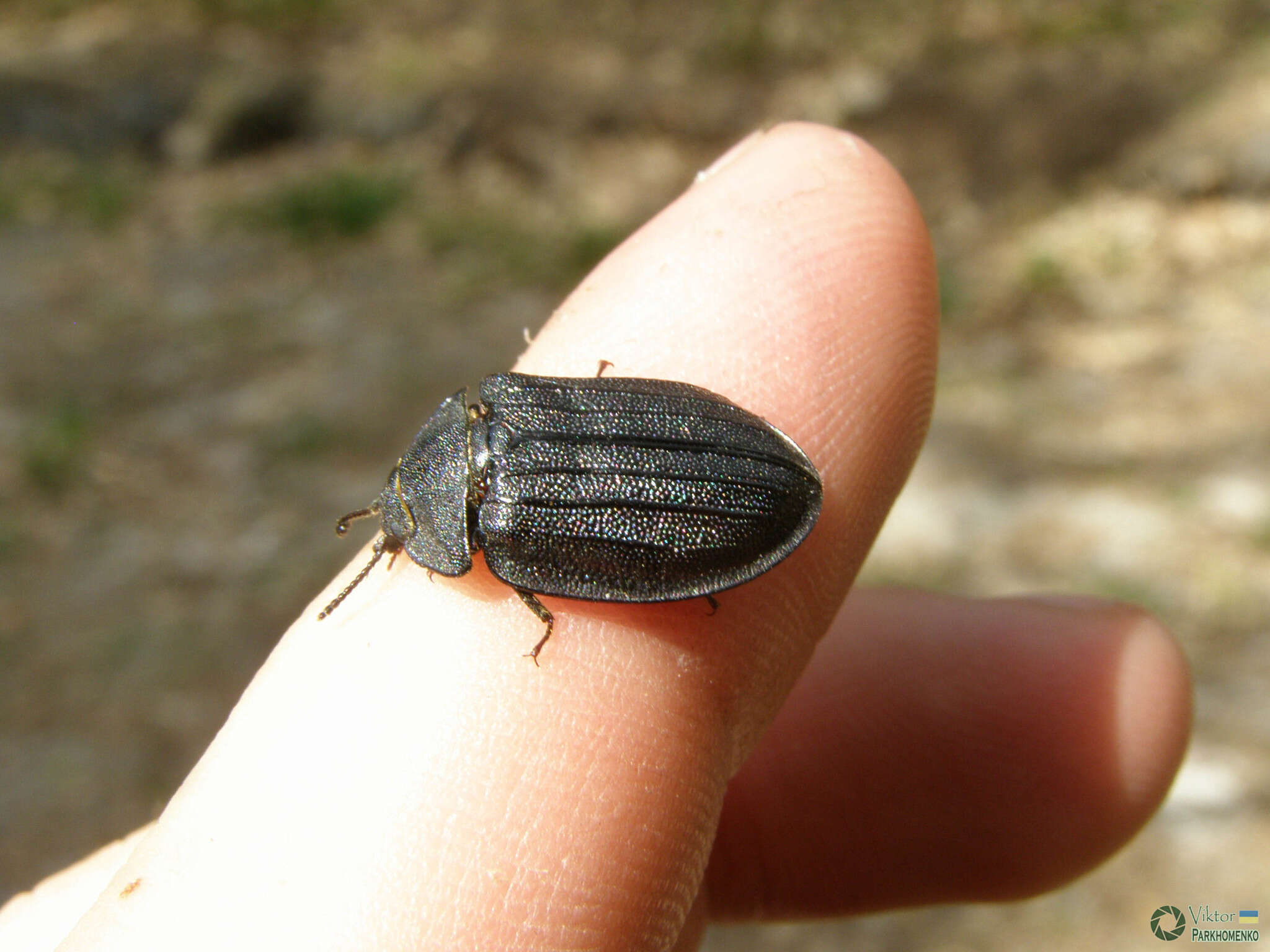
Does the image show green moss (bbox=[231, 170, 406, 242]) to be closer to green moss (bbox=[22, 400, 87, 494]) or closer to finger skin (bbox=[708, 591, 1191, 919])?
green moss (bbox=[22, 400, 87, 494])

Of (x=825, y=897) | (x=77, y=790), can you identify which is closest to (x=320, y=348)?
(x=77, y=790)

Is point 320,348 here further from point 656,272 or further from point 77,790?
point 656,272

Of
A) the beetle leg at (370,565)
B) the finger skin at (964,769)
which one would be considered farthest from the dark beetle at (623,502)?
the finger skin at (964,769)

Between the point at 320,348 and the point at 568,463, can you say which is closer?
the point at 568,463

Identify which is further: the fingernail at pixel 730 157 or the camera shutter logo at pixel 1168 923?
the camera shutter logo at pixel 1168 923

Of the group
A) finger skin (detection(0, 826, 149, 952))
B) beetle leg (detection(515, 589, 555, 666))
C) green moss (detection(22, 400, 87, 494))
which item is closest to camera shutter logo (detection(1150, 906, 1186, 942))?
beetle leg (detection(515, 589, 555, 666))

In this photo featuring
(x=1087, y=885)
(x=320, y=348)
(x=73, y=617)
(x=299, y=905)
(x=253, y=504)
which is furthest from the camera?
(x=320, y=348)

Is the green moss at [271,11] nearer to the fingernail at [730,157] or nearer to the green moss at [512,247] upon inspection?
the green moss at [512,247]

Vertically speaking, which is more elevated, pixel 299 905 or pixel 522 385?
pixel 522 385
